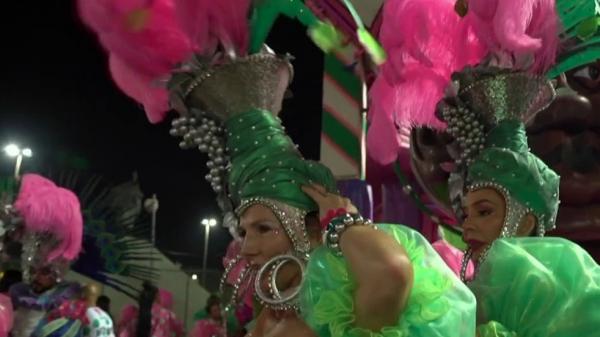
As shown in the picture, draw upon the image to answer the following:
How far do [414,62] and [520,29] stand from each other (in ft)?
1.06

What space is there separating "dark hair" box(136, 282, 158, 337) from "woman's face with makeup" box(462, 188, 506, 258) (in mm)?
3309

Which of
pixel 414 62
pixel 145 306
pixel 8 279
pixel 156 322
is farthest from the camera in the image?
pixel 156 322

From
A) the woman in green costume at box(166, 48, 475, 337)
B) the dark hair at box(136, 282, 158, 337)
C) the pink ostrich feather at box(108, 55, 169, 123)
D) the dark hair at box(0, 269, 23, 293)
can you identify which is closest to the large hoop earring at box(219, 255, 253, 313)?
the woman in green costume at box(166, 48, 475, 337)

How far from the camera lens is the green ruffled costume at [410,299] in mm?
1468

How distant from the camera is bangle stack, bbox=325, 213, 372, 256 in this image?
1.59 m

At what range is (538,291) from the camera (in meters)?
1.73

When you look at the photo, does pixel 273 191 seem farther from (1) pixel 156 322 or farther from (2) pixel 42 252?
(1) pixel 156 322

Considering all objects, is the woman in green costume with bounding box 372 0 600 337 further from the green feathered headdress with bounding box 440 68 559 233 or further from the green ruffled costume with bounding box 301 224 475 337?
the green ruffled costume with bounding box 301 224 475 337

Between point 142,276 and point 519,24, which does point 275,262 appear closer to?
point 519,24

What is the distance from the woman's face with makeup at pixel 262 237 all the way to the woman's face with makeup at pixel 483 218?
0.54 m

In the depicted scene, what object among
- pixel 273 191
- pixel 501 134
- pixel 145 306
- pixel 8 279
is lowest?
pixel 145 306

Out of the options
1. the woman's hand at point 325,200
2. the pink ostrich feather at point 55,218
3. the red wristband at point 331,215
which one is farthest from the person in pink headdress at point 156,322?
the red wristband at point 331,215

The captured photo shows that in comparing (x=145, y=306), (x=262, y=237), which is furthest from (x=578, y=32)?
(x=145, y=306)

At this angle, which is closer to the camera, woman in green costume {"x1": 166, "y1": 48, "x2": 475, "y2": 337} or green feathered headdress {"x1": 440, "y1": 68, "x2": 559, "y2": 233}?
woman in green costume {"x1": 166, "y1": 48, "x2": 475, "y2": 337}
